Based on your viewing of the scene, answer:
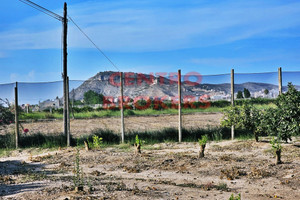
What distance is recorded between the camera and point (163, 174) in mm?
7105

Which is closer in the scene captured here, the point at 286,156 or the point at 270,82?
the point at 286,156

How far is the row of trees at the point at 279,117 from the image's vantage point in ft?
28.6

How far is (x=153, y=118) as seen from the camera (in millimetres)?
19812

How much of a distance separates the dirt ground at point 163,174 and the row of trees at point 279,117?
1.64ft

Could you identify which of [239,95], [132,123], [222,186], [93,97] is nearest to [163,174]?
[222,186]

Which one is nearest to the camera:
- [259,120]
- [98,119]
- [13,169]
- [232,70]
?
[13,169]

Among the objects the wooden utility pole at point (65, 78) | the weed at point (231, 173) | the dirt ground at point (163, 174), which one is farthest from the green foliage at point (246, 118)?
the wooden utility pole at point (65, 78)

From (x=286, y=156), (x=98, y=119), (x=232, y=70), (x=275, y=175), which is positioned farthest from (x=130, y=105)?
(x=275, y=175)

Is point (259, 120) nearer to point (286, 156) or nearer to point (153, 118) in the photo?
point (286, 156)

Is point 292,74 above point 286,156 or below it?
above

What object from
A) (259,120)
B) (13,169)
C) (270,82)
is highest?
(270,82)

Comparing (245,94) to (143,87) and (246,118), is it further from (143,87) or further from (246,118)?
(143,87)

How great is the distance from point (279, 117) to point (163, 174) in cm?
348

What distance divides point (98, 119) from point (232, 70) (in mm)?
8411
